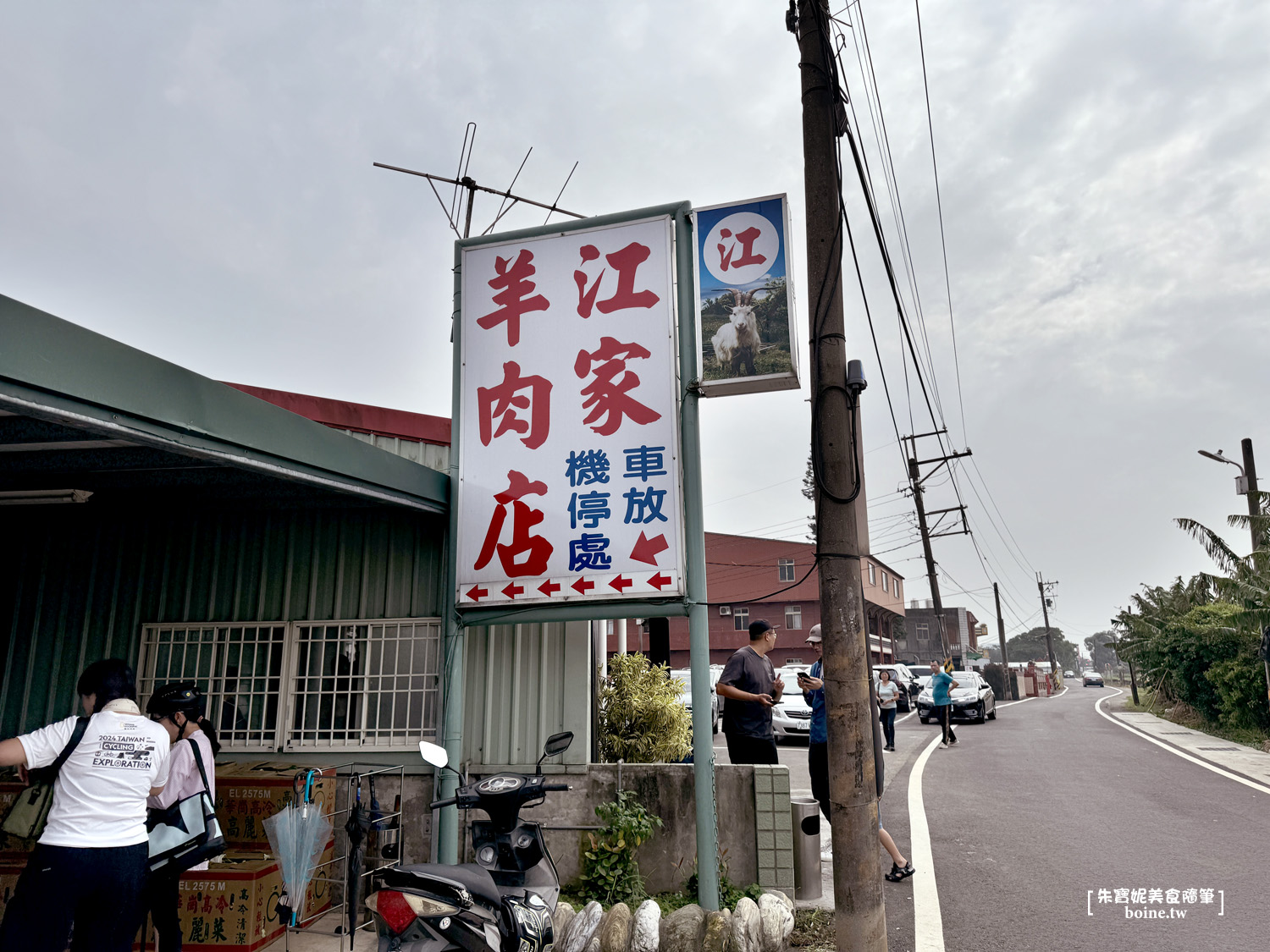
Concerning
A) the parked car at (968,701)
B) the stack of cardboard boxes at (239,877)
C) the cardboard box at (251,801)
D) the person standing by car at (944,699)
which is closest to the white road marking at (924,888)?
the stack of cardboard boxes at (239,877)

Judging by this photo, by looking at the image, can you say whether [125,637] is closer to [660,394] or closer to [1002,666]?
[660,394]

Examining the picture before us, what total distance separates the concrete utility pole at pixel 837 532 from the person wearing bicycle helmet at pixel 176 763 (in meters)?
3.53

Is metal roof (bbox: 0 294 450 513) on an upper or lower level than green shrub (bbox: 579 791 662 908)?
upper

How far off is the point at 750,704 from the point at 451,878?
377 centimetres

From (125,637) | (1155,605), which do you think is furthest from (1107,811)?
(1155,605)

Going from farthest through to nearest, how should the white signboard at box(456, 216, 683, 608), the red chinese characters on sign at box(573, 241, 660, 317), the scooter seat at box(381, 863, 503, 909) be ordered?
the red chinese characters on sign at box(573, 241, 660, 317) < the white signboard at box(456, 216, 683, 608) < the scooter seat at box(381, 863, 503, 909)

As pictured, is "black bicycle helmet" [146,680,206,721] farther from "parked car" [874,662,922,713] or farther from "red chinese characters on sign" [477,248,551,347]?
"parked car" [874,662,922,713]

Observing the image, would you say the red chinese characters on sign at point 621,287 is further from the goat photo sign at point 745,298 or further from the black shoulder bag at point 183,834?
the black shoulder bag at point 183,834

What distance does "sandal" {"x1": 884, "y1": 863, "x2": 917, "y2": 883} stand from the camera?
6.49 meters

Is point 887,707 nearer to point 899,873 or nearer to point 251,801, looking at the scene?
point 899,873

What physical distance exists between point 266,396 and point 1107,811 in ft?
32.8

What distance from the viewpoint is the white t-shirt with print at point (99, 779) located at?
146 inches

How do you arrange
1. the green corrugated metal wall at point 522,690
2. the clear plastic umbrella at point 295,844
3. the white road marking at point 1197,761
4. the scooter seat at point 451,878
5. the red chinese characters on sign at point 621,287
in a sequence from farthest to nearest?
1. the white road marking at point 1197,761
2. the green corrugated metal wall at point 522,690
3. the red chinese characters on sign at point 621,287
4. the clear plastic umbrella at point 295,844
5. the scooter seat at point 451,878

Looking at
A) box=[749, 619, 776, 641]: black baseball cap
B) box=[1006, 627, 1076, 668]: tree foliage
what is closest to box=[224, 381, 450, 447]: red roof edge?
box=[749, 619, 776, 641]: black baseball cap
